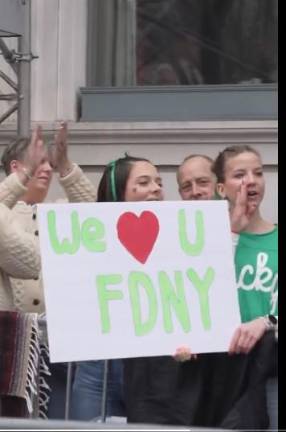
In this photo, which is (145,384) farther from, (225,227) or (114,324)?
(225,227)

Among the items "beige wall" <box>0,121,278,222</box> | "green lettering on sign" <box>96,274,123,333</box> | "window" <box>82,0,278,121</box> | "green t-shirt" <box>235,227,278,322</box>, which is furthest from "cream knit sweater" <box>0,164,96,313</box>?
"window" <box>82,0,278,121</box>

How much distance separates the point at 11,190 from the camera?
630cm

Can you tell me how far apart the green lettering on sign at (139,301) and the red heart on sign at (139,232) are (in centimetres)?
7

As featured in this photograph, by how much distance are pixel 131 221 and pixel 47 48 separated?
15.5 ft

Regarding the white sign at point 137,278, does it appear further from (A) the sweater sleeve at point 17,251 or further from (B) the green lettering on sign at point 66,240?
(A) the sweater sleeve at point 17,251

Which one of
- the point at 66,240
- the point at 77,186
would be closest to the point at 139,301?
the point at 66,240

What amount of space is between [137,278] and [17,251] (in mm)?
A: 802

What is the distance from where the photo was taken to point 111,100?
33.1 ft

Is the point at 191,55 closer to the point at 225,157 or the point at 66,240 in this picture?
the point at 225,157

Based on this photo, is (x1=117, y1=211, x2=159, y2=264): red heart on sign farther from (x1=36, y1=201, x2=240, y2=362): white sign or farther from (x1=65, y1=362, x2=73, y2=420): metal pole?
(x1=65, y1=362, x2=73, y2=420): metal pole

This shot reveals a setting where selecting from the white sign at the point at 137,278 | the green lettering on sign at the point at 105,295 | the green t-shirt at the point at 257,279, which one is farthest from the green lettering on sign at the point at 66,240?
the green t-shirt at the point at 257,279

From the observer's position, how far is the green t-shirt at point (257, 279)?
565 cm
